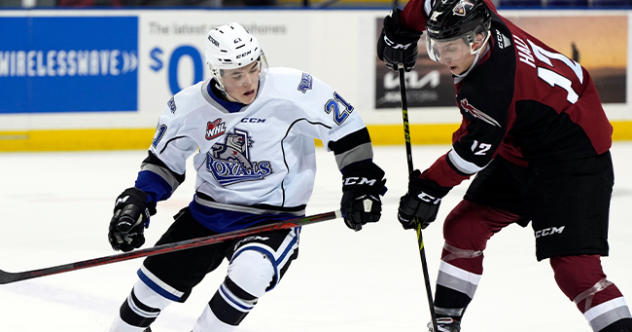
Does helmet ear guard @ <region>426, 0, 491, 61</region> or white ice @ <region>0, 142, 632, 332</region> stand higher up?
helmet ear guard @ <region>426, 0, 491, 61</region>

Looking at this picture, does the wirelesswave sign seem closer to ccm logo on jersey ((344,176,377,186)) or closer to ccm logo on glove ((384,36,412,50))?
ccm logo on glove ((384,36,412,50))

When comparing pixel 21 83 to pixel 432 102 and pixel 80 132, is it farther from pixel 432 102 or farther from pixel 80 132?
pixel 432 102

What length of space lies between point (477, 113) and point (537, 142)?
0.74 feet

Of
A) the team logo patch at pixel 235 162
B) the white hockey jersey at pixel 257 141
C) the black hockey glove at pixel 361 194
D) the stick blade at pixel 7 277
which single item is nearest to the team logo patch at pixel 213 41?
the white hockey jersey at pixel 257 141

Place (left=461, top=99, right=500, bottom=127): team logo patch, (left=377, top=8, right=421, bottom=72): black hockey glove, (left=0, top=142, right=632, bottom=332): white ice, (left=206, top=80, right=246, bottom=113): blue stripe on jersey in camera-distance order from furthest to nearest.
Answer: (left=0, top=142, right=632, bottom=332): white ice → (left=377, top=8, right=421, bottom=72): black hockey glove → (left=206, top=80, right=246, bottom=113): blue stripe on jersey → (left=461, top=99, right=500, bottom=127): team logo patch

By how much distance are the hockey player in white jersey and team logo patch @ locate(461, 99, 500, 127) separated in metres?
0.36

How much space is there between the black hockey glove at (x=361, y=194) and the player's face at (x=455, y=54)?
0.39m

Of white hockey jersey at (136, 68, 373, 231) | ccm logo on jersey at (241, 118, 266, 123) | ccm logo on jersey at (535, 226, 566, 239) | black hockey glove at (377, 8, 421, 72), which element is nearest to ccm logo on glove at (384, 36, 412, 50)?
black hockey glove at (377, 8, 421, 72)

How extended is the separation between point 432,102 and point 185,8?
2210 mm

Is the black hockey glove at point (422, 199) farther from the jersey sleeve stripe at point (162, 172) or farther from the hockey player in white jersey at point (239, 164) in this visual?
the jersey sleeve stripe at point (162, 172)

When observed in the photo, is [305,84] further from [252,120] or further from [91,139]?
[91,139]

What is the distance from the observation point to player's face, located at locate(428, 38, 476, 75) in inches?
96.7

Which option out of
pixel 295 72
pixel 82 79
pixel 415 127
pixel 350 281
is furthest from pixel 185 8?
pixel 295 72

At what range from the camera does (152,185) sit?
2723 mm
